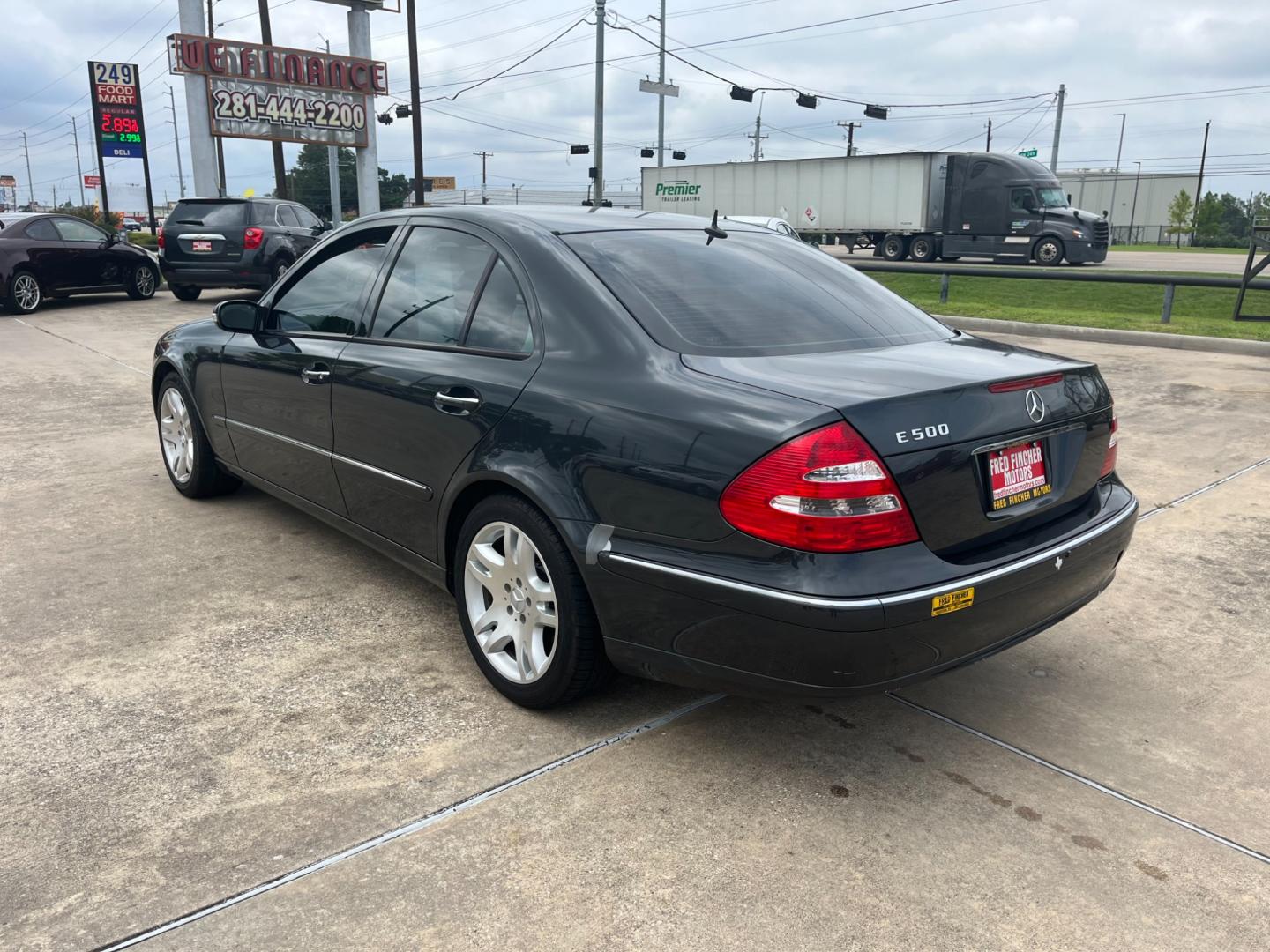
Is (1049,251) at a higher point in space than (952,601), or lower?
higher

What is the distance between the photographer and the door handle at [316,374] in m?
3.89

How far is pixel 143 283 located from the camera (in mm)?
16578

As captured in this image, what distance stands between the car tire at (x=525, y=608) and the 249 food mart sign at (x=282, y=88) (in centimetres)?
2417

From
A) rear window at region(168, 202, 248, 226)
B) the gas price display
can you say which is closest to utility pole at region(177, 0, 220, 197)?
rear window at region(168, 202, 248, 226)

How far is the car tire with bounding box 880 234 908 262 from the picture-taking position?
32.4 metres

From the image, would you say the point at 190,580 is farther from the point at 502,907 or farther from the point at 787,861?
the point at 787,861

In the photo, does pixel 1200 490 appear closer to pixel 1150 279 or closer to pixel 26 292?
pixel 1150 279

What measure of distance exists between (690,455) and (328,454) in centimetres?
194

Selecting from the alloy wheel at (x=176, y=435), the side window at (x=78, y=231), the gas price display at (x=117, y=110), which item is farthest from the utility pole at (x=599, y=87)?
the alloy wheel at (x=176, y=435)

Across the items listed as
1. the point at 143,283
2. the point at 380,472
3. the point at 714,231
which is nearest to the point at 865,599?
the point at 714,231

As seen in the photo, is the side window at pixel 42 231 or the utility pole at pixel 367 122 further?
the utility pole at pixel 367 122

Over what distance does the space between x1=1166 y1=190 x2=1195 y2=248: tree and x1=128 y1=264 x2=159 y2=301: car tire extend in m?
63.1

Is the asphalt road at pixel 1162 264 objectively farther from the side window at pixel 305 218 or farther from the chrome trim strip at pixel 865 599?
the chrome trim strip at pixel 865 599

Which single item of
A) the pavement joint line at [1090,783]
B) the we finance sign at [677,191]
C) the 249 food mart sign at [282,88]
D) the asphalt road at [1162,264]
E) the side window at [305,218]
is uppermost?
the 249 food mart sign at [282,88]
